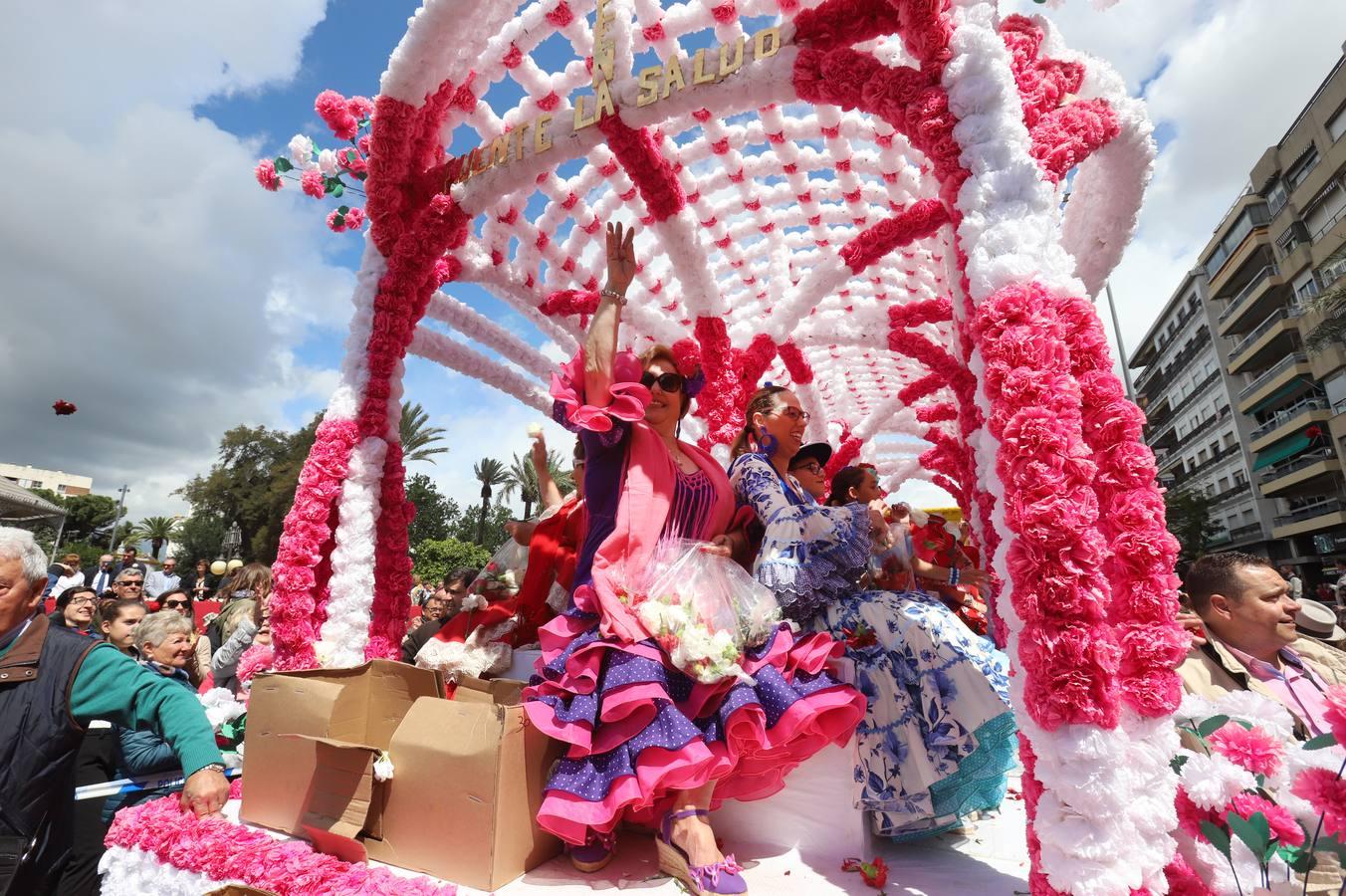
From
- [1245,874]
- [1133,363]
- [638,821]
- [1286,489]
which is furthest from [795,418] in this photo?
[1133,363]

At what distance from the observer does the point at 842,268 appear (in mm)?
5500

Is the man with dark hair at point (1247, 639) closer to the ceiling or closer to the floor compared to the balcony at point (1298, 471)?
closer to the floor

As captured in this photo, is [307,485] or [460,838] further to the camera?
[307,485]

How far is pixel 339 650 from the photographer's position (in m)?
3.94

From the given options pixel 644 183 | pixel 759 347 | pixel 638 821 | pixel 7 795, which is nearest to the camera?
pixel 7 795

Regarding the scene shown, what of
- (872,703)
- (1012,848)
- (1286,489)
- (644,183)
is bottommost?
(1012,848)

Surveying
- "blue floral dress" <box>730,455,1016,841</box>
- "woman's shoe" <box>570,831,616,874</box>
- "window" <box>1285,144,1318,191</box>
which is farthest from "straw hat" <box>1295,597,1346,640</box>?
"window" <box>1285,144,1318,191</box>

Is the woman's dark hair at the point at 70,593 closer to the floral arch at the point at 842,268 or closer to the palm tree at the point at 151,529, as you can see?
the floral arch at the point at 842,268

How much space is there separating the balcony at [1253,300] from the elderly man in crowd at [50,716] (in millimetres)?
34346

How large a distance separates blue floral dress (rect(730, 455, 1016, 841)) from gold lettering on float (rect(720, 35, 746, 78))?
7.66 feet

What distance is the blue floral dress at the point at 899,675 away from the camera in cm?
206

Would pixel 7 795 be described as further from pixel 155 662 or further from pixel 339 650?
pixel 339 650

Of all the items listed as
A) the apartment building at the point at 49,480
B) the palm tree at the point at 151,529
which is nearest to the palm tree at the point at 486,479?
the palm tree at the point at 151,529

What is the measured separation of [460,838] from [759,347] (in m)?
4.89
